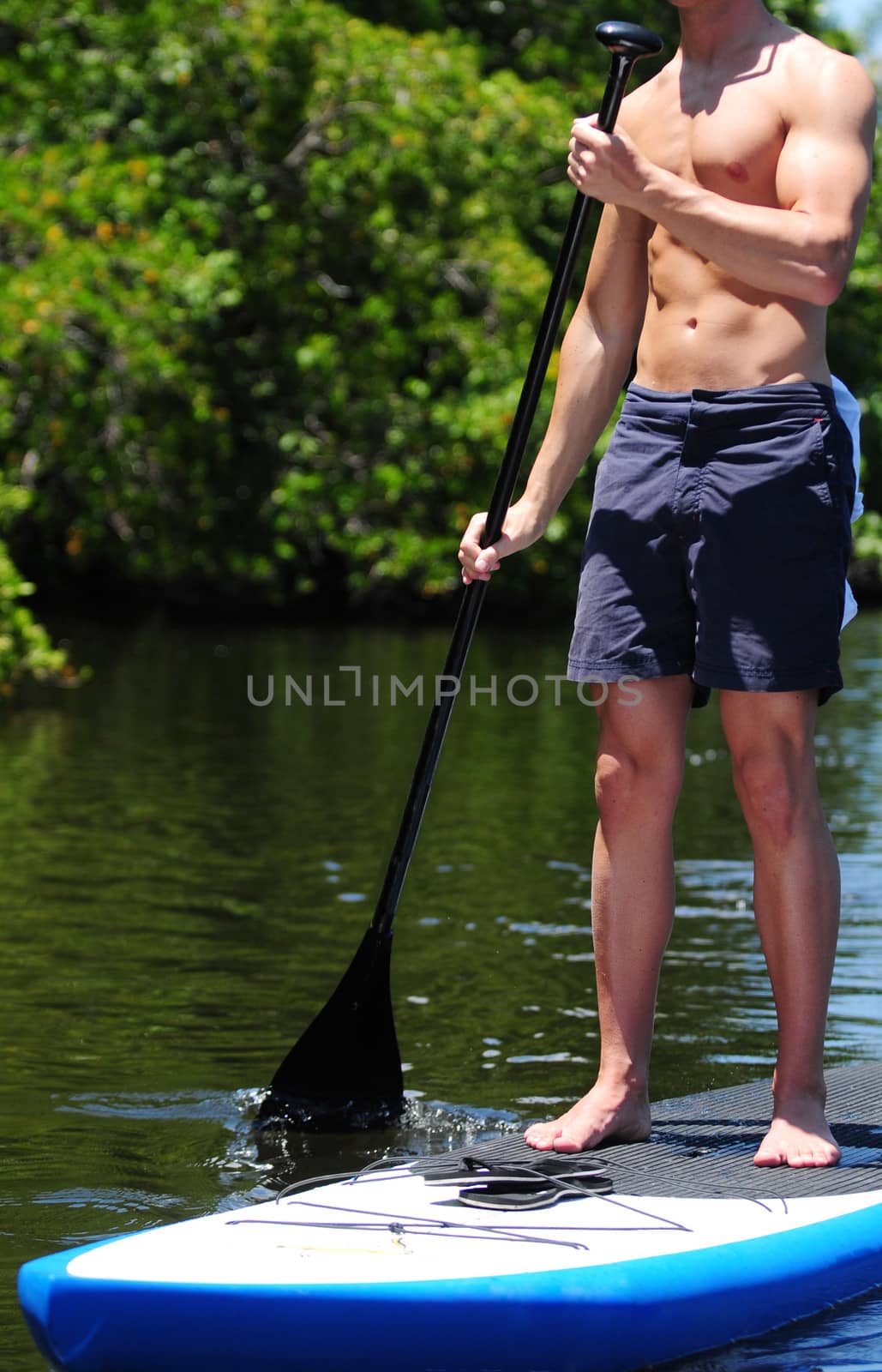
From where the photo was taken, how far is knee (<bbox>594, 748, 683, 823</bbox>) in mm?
3551

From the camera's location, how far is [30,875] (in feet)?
21.8

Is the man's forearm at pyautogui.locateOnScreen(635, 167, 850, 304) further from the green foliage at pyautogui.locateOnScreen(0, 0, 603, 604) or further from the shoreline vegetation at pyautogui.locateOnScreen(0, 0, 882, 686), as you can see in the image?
the green foliage at pyautogui.locateOnScreen(0, 0, 603, 604)

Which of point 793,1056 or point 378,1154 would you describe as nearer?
point 793,1056

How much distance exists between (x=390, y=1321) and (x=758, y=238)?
1845mm

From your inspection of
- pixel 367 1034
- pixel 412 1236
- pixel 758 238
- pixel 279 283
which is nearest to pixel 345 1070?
pixel 367 1034

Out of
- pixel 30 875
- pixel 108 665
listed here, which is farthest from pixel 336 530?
pixel 30 875

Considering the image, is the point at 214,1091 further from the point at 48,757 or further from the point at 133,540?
the point at 133,540

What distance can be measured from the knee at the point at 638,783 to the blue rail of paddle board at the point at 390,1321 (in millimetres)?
931

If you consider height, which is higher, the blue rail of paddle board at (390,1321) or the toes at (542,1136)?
the blue rail of paddle board at (390,1321)

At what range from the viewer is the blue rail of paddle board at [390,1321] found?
257 centimetres

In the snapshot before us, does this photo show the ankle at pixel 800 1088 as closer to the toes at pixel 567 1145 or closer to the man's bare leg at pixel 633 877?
the man's bare leg at pixel 633 877

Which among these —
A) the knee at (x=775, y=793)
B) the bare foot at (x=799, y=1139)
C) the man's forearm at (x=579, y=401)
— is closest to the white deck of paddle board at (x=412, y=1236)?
the bare foot at (x=799, y=1139)

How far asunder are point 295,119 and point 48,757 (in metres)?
12.7

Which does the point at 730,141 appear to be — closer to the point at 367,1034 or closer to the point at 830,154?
the point at 830,154
